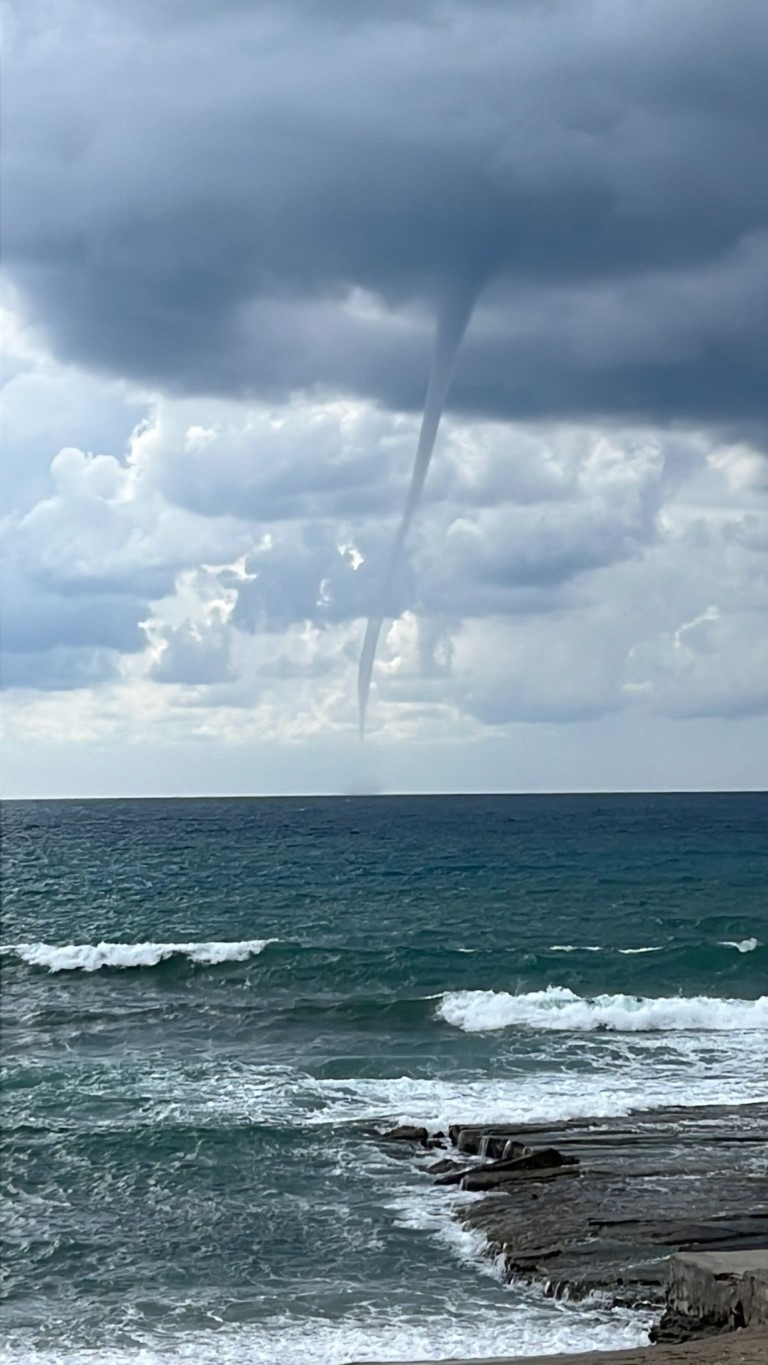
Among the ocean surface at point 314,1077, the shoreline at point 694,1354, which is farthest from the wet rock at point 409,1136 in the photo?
the shoreline at point 694,1354

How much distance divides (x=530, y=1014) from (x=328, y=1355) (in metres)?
20.4

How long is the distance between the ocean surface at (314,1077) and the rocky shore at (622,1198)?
56cm

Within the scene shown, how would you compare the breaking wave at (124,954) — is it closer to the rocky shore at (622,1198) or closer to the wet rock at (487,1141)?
the wet rock at (487,1141)

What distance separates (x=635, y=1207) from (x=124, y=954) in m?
31.9

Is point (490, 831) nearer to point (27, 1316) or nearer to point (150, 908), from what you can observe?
point (150, 908)

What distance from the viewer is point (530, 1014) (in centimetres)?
3422

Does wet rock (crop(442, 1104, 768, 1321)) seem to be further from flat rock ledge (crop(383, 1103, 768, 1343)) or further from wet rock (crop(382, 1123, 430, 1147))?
wet rock (crop(382, 1123, 430, 1147))

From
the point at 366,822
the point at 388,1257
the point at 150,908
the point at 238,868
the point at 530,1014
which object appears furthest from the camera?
the point at 366,822

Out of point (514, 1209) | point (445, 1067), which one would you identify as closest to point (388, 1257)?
point (514, 1209)

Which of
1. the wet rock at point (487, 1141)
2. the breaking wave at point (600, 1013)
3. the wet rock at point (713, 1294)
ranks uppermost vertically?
the wet rock at point (713, 1294)

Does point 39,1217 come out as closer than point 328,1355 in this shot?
No

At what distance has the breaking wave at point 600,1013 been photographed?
3309cm

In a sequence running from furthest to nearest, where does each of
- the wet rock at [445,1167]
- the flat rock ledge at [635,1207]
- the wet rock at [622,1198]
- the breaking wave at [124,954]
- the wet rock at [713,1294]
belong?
1. the breaking wave at [124,954]
2. the wet rock at [445,1167]
3. the wet rock at [622,1198]
4. the flat rock ledge at [635,1207]
5. the wet rock at [713,1294]

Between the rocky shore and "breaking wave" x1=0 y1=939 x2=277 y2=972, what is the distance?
23.9m
